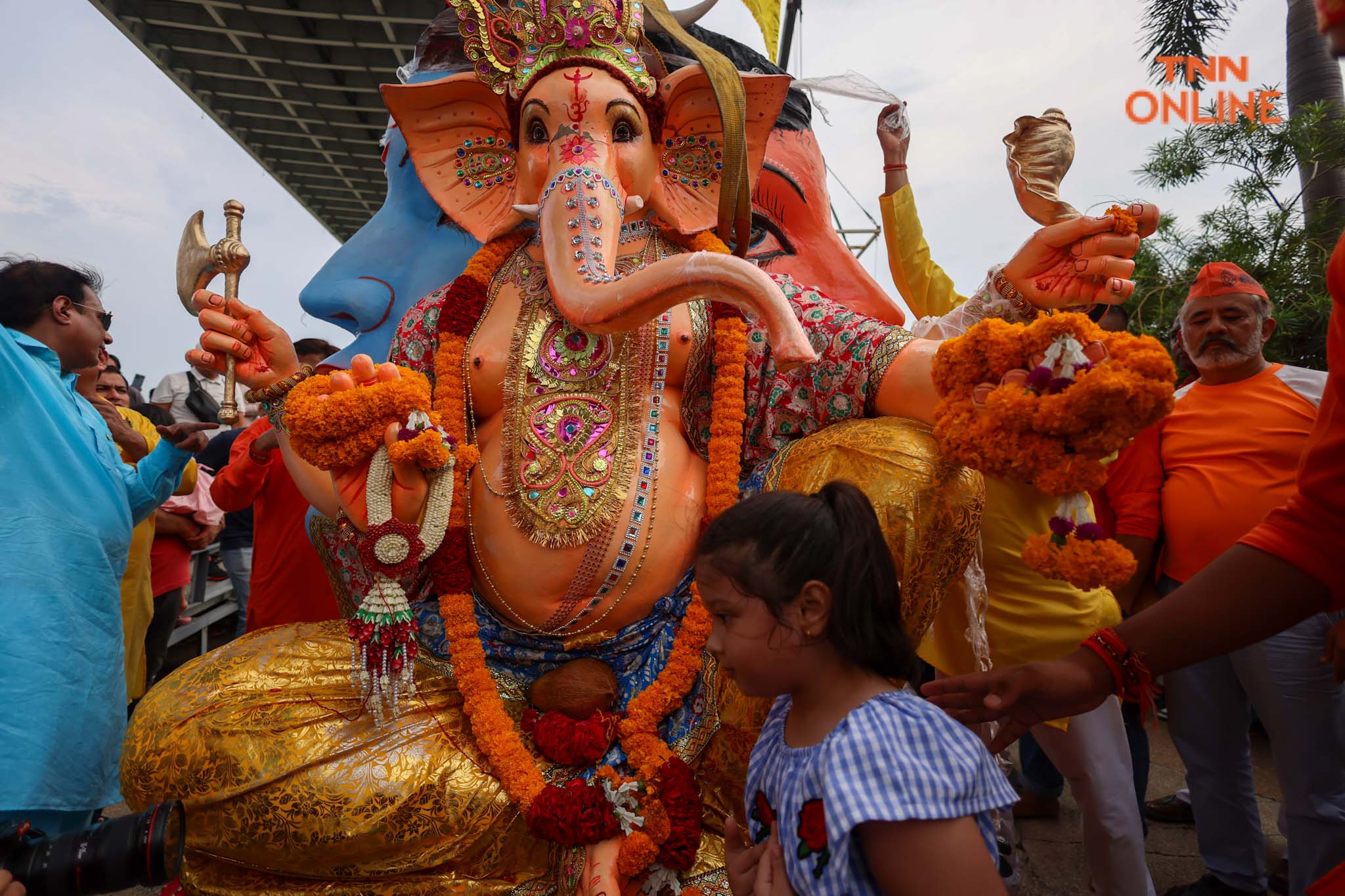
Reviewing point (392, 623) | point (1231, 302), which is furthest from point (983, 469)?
point (1231, 302)

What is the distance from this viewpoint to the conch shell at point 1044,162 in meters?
1.75

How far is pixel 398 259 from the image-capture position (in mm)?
2994

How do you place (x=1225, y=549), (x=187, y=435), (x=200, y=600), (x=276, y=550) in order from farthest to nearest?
(x=200, y=600), (x=276, y=550), (x=187, y=435), (x=1225, y=549)

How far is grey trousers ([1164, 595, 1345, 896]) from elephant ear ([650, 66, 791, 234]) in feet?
5.50

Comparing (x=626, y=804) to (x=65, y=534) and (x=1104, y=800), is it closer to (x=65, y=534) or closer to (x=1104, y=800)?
(x=1104, y=800)

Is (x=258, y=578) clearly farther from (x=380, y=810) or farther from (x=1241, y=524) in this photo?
(x=1241, y=524)

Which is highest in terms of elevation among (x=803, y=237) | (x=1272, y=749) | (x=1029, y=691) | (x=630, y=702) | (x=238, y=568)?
(x=803, y=237)

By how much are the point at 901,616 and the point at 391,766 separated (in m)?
1.06

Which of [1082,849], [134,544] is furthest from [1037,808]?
[134,544]

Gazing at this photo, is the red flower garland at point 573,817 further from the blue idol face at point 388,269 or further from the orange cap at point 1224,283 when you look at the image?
A: the orange cap at point 1224,283

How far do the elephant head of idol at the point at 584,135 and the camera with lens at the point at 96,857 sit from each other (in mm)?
1290

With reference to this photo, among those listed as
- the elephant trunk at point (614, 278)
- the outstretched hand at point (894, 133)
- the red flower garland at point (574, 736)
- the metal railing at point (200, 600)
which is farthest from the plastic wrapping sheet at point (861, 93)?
the metal railing at point (200, 600)

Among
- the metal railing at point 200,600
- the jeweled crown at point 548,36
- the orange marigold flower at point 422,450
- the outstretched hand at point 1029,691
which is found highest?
the jeweled crown at point 548,36

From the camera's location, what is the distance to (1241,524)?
234 centimetres
